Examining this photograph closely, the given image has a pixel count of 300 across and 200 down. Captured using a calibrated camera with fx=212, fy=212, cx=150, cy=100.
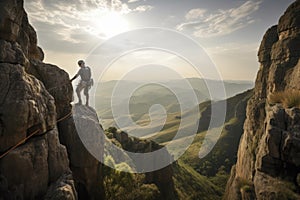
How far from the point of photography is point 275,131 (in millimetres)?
16797

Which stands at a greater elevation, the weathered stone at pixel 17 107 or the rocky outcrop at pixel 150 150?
the weathered stone at pixel 17 107

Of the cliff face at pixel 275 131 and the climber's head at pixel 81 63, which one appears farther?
the climber's head at pixel 81 63

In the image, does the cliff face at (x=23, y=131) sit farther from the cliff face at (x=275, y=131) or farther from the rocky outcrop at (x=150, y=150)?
the rocky outcrop at (x=150, y=150)

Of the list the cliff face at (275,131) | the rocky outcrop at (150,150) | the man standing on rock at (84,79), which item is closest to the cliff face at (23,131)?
the man standing on rock at (84,79)

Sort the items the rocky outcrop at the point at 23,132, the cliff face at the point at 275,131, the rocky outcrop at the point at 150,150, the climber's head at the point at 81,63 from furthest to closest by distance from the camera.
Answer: the rocky outcrop at the point at 150,150 < the climber's head at the point at 81,63 < the cliff face at the point at 275,131 < the rocky outcrop at the point at 23,132

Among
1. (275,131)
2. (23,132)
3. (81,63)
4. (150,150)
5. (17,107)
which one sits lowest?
(150,150)

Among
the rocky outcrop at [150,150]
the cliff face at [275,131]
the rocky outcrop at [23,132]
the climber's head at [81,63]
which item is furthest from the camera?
the rocky outcrop at [150,150]

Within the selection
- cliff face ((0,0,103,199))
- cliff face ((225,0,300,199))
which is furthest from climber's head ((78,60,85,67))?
cliff face ((225,0,300,199))

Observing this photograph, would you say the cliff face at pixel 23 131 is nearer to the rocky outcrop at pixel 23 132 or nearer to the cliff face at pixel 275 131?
the rocky outcrop at pixel 23 132

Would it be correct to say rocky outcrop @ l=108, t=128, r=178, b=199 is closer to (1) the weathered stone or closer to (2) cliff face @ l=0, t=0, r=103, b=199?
(2) cliff face @ l=0, t=0, r=103, b=199

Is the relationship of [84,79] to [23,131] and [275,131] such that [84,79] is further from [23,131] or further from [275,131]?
[275,131]

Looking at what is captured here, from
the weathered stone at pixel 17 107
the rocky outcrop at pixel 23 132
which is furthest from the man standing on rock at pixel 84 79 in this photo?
the weathered stone at pixel 17 107

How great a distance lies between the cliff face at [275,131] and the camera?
15844 millimetres

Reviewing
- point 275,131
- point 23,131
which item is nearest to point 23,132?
point 23,131
